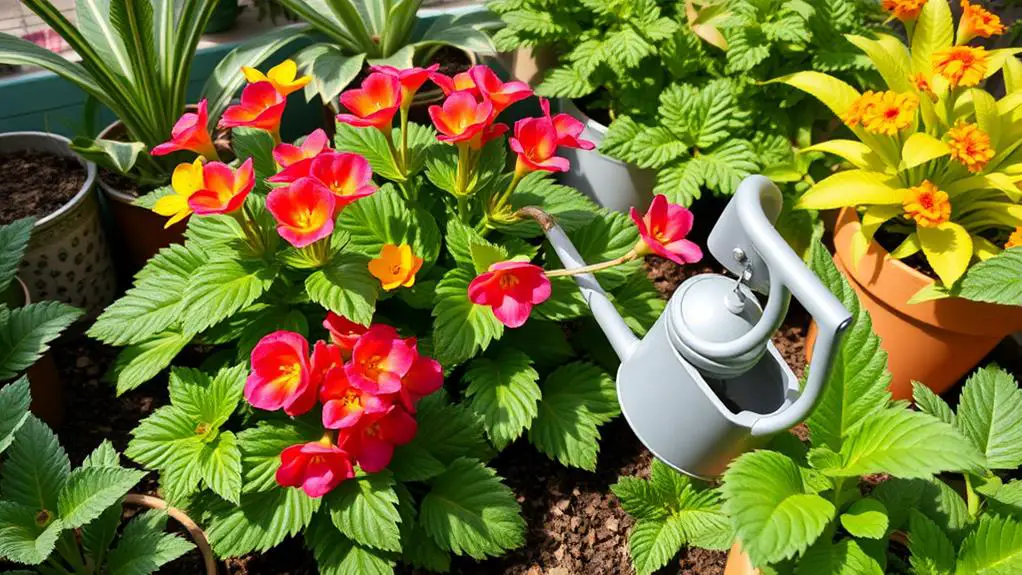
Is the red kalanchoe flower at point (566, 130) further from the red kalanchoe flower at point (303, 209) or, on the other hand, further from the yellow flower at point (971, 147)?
the yellow flower at point (971, 147)

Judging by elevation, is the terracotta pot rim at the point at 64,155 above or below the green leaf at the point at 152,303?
above

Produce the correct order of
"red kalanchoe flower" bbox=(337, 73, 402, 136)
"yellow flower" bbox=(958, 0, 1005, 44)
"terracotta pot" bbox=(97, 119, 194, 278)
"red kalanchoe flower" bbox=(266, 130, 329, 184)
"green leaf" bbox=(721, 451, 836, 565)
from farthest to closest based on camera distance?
"terracotta pot" bbox=(97, 119, 194, 278)
"yellow flower" bbox=(958, 0, 1005, 44)
"red kalanchoe flower" bbox=(337, 73, 402, 136)
"red kalanchoe flower" bbox=(266, 130, 329, 184)
"green leaf" bbox=(721, 451, 836, 565)

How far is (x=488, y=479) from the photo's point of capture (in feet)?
4.41

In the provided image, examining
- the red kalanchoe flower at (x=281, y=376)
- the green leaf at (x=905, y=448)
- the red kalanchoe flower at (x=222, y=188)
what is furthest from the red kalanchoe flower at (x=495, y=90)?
the green leaf at (x=905, y=448)

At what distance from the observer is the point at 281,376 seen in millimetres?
1094

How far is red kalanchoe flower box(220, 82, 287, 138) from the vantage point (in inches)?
46.5

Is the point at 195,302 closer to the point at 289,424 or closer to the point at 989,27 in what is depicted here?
the point at 289,424

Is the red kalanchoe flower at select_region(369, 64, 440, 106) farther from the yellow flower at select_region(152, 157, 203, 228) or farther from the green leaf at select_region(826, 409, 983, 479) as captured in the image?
the green leaf at select_region(826, 409, 983, 479)

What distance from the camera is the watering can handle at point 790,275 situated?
0.56 metres

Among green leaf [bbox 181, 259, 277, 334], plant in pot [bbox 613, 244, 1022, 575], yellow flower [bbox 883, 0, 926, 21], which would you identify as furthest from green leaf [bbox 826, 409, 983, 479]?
yellow flower [bbox 883, 0, 926, 21]

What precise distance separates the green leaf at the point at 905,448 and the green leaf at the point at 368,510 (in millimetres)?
648

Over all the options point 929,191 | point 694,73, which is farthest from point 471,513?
point 694,73

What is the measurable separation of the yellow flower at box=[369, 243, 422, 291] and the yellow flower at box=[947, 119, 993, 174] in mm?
958

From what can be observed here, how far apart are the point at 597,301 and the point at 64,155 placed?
1.36 m
